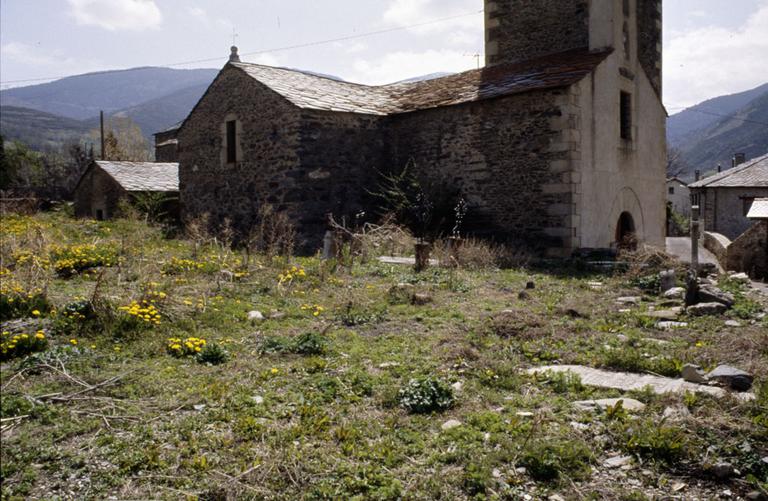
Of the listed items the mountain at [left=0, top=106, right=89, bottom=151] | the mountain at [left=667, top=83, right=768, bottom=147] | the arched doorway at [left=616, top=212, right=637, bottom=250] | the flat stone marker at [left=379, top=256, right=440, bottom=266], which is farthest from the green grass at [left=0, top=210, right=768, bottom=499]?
the mountain at [left=667, top=83, right=768, bottom=147]

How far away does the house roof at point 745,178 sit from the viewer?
29641mm

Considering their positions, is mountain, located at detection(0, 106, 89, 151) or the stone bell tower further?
mountain, located at detection(0, 106, 89, 151)

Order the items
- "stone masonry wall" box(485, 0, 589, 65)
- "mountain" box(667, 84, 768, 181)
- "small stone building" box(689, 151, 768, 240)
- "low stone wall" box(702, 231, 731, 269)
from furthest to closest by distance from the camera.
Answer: "mountain" box(667, 84, 768, 181), "small stone building" box(689, 151, 768, 240), "stone masonry wall" box(485, 0, 589, 65), "low stone wall" box(702, 231, 731, 269)

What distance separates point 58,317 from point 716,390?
624 cm

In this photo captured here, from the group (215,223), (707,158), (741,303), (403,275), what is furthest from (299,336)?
(707,158)

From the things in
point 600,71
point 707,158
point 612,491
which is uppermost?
point 707,158

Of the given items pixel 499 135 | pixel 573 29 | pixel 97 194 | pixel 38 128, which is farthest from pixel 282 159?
pixel 38 128

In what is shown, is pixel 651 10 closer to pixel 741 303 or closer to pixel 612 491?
pixel 741 303

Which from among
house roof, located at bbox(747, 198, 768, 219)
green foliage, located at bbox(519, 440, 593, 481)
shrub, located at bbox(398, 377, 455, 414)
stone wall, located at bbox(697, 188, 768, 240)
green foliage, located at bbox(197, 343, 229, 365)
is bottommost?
green foliage, located at bbox(519, 440, 593, 481)

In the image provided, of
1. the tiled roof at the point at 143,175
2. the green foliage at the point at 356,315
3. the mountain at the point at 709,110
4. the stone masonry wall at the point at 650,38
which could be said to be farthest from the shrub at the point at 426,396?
the mountain at the point at 709,110

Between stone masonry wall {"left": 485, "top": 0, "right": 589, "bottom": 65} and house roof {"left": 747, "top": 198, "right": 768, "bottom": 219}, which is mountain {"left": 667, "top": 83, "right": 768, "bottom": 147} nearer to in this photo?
stone masonry wall {"left": 485, "top": 0, "right": 589, "bottom": 65}

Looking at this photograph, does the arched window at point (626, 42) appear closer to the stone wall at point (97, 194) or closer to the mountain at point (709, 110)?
the stone wall at point (97, 194)

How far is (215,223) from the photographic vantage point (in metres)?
17.6

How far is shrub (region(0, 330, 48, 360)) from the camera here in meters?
5.23
